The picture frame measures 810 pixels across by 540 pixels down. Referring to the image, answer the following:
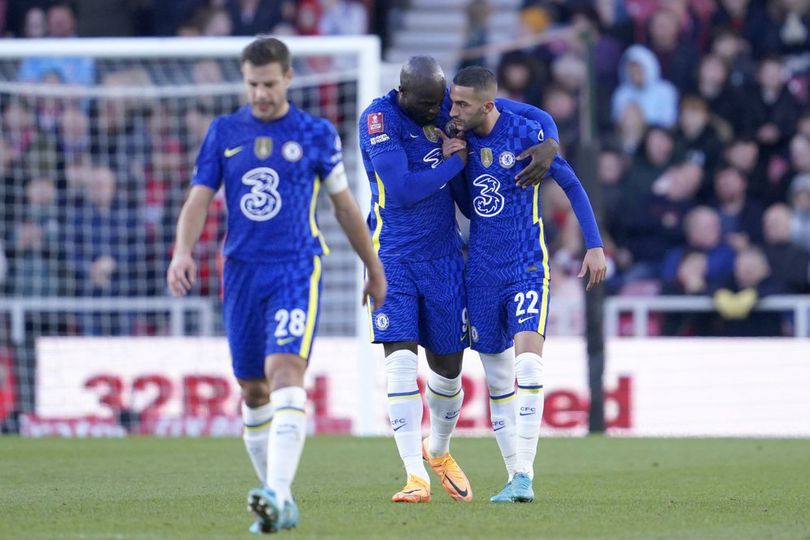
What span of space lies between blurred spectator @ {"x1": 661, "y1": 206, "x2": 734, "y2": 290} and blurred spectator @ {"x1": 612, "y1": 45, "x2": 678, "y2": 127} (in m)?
1.71

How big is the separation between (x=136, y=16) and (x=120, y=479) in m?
11.5

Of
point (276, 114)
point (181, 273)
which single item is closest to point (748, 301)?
point (276, 114)

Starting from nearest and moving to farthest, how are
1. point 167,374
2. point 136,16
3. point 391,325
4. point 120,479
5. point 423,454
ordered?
point 391,325
point 423,454
point 120,479
point 167,374
point 136,16

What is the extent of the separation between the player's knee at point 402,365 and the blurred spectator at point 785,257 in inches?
329

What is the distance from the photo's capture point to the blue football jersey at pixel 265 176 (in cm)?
676

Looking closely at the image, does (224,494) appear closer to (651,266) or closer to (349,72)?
(349,72)

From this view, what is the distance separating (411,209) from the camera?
838cm

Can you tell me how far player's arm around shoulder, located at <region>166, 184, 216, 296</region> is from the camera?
6.55 m

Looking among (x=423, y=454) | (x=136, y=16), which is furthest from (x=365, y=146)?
(x=136, y=16)

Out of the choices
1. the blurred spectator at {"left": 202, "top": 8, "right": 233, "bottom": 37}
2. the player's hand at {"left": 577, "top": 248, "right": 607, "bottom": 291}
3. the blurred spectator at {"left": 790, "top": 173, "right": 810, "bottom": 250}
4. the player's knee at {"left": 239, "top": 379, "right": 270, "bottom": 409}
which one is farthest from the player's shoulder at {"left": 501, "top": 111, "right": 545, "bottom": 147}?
the blurred spectator at {"left": 202, "top": 8, "right": 233, "bottom": 37}

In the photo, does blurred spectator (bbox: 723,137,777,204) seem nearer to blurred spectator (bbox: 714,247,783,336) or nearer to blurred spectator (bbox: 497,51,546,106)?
blurred spectator (bbox: 714,247,783,336)

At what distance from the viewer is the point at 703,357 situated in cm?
1498

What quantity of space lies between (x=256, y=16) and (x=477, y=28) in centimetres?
280

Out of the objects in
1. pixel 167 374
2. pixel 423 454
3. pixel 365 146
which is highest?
pixel 365 146
